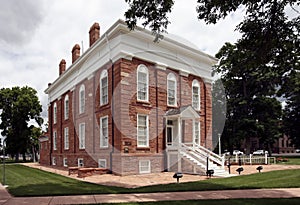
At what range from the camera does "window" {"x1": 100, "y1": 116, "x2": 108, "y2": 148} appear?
759 inches

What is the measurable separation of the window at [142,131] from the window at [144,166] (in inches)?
38.1

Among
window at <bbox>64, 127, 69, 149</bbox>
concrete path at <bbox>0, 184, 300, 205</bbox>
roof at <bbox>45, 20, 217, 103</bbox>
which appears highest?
roof at <bbox>45, 20, 217, 103</bbox>

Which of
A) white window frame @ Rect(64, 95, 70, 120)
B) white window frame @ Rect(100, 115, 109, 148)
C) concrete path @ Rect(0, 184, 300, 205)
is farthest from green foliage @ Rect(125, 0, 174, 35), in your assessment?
white window frame @ Rect(64, 95, 70, 120)

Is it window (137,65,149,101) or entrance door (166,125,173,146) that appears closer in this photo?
window (137,65,149,101)

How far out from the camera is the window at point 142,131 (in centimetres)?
1814

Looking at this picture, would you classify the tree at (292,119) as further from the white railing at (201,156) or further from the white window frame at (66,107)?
the white window frame at (66,107)

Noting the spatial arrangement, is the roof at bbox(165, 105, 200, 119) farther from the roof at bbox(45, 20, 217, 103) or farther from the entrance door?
the roof at bbox(45, 20, 217, 103)

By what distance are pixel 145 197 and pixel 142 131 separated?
29.8ft

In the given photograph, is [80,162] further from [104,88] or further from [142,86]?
[142,86]

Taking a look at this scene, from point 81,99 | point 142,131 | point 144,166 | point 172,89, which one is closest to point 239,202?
point 144,166

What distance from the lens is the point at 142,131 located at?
60.3ft

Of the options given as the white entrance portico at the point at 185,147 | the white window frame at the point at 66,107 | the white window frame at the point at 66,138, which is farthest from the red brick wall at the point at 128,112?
the white window frame at the point at 66,107

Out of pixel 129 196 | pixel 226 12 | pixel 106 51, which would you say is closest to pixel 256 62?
pixel 226 12

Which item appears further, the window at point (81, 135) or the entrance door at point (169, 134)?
the window at point (81, 135)
